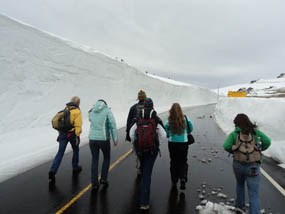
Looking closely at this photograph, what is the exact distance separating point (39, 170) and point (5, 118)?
4824 mm

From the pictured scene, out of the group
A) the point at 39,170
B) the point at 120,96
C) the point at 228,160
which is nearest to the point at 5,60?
the point at 39,170

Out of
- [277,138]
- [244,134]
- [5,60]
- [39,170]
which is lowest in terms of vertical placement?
[39,170]

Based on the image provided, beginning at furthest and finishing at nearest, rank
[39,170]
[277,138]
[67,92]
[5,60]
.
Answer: [67,92] → [5,60] → [277,138] → [39,170]

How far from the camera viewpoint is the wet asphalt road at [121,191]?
432 centimetres

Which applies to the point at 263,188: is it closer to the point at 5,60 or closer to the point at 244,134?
the point at 244,134

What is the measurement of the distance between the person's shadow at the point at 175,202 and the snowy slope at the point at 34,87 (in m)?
3.64

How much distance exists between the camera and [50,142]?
964 cm

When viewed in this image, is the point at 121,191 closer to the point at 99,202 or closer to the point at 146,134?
the point at 99,202

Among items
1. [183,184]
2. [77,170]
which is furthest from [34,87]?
[183,184]

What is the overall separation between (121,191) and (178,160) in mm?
1303

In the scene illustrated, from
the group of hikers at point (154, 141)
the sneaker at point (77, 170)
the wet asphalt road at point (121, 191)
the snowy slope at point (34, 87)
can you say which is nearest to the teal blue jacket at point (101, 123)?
the group of hikers at point (154, 141)

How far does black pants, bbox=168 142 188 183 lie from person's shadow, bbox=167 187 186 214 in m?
0.31

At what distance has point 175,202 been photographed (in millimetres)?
4578

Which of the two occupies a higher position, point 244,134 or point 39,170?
point 244,134
